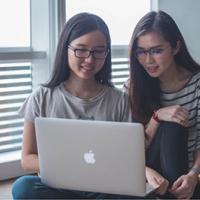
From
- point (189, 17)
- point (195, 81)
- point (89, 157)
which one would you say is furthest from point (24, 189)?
point (189, 17)

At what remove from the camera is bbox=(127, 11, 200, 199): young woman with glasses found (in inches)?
65.7

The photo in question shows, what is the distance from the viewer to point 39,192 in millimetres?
1521

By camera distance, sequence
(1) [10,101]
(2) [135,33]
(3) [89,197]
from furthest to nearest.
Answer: (1) [10,101] < (2) [135,33] < (3) [89,197]

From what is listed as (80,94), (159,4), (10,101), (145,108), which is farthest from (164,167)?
(159,4)

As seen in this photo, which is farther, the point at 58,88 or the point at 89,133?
the point at 58,88

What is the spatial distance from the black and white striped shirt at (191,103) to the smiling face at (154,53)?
0.12 metres

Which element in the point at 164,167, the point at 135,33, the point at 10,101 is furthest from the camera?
the point at 10,101

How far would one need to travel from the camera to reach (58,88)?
1.77 metres

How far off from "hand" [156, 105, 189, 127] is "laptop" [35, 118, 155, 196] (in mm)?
396

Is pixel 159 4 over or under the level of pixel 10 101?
over

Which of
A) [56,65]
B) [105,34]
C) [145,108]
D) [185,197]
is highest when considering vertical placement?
[105,34]

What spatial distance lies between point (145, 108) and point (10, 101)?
46.3 inches

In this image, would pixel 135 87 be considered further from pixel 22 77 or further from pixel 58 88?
pixel 22 77

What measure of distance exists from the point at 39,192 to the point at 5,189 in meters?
1.06
